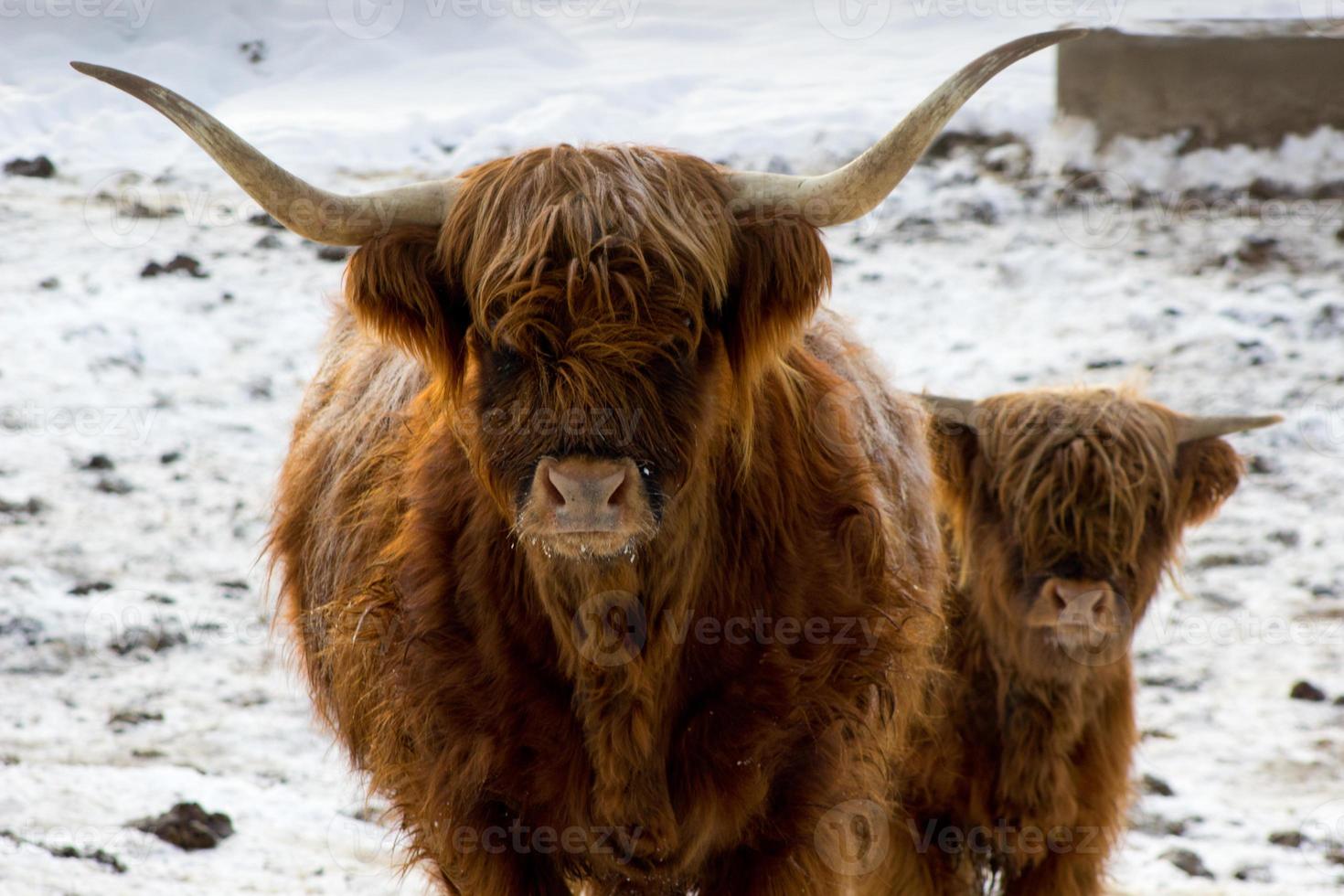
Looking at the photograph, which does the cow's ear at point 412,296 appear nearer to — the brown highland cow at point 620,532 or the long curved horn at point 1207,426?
the brown highland cow at point 620,532

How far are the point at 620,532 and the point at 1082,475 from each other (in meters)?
1.95

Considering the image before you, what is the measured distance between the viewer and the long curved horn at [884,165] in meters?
2.17

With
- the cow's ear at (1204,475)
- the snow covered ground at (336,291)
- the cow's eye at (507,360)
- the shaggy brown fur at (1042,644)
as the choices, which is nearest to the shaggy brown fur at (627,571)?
the cow's eye at (507,360)

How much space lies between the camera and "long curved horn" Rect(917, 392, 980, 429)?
13.1 ft

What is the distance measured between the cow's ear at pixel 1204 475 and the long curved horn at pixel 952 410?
549mm

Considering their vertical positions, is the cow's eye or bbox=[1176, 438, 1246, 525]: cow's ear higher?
the cow's eye

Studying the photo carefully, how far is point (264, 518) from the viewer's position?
5.63 m

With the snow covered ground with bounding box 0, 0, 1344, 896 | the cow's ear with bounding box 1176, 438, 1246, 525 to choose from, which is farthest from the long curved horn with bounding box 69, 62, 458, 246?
the cow's ear with bounding box 1176, 438, 1246, 525

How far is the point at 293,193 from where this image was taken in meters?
2.22

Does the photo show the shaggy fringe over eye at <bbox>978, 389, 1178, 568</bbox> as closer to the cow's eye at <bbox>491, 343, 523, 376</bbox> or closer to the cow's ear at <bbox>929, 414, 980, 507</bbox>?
the cow's ear at <bbox>929, 414, 980, 507</bbox>

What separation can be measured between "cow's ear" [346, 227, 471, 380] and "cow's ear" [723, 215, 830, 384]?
1.48ft

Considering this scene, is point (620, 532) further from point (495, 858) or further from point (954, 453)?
point (954, 453)

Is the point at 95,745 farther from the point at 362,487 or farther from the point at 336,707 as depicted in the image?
the point at 362,487

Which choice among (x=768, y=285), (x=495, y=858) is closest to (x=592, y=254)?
(x=768, y=285)
